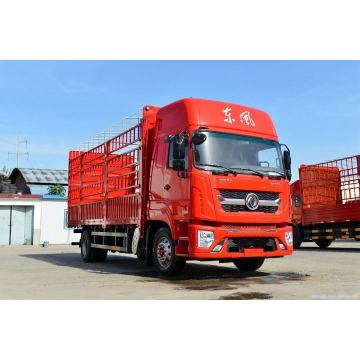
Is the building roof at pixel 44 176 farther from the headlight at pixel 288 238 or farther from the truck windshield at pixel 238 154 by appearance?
the headlight at pixel 288 238

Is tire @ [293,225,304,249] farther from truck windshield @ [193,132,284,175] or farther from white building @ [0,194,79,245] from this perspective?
white building @ [0,194,79,245]

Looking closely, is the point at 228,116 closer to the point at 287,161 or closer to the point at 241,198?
the point at 287,161

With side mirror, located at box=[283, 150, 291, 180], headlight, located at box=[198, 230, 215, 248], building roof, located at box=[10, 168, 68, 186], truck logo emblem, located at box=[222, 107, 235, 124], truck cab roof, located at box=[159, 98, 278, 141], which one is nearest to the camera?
headlight, located at box=[198, 230, 215, 248]

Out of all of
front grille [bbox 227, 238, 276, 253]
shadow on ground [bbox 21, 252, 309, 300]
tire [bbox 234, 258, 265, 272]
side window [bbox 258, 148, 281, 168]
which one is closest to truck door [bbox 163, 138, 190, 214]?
front grille [bbox 227, 238, 276, 253]

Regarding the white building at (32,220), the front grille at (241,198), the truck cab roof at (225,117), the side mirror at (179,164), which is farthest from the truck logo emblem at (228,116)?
the white building at (32,220)

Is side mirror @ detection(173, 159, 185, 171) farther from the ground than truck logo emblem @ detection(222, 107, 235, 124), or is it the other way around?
truck logo emblem @ detection(222, 107, 235, 124)

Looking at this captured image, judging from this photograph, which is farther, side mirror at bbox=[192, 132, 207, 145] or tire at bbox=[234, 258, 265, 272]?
tire at bbox=[234, 258, 265, 272]

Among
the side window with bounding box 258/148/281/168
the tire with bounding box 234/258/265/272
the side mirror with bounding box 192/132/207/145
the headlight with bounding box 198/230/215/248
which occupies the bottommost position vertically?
the tire with bounding box 234/258/265/272

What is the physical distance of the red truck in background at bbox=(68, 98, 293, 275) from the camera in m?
7.53

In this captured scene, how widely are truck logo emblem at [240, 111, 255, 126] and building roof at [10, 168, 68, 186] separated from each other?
28136 mm

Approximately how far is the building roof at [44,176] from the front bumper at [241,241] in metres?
28.7

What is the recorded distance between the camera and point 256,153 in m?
8.38

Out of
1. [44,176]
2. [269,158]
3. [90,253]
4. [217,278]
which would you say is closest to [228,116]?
[269,158]

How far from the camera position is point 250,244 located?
7887 millimetres
